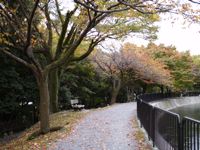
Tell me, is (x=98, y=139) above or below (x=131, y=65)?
below

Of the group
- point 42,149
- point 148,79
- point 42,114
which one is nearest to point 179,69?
point 148,79

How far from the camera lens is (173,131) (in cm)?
766

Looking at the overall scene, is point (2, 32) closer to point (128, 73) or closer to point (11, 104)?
point (11, 104)

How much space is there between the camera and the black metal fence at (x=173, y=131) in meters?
6.28

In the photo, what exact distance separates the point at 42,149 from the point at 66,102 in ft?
76.0

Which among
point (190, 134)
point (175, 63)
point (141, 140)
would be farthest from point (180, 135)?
point (175, 63)

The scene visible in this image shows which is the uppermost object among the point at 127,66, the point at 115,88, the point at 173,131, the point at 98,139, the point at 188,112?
the point at 127,66

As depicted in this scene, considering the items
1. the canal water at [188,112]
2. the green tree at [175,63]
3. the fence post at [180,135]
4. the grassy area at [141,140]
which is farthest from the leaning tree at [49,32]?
the green tree at [175,63]

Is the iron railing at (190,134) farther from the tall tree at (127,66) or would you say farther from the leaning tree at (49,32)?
the tall tree at (127,66)

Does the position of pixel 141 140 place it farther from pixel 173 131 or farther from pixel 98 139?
pixel 173 131

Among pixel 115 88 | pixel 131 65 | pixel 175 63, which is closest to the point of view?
pixel 131 65

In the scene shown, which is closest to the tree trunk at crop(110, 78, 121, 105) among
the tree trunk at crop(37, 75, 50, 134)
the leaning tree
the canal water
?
the canal water

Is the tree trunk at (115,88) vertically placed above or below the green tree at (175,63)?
below

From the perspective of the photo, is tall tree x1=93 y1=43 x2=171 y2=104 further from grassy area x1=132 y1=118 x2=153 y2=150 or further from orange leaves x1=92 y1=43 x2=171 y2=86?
grassy area x1=132 y1=118 x2=153 y2=150
